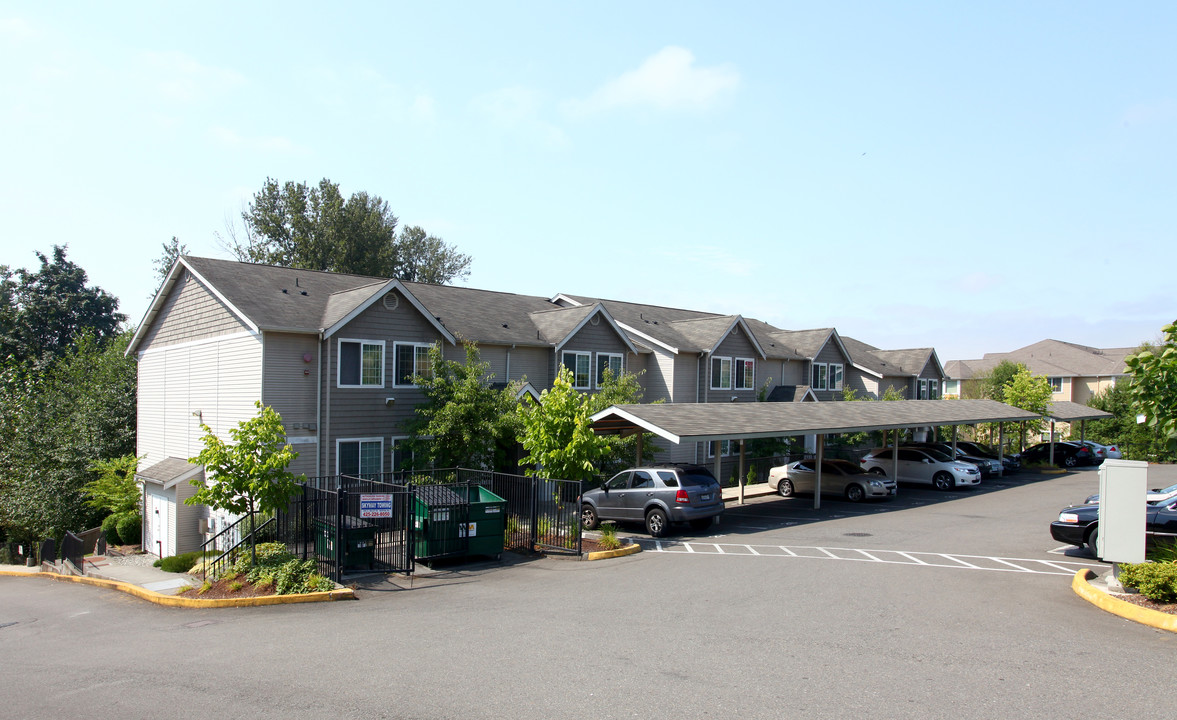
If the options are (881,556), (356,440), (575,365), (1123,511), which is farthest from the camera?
(575,365)

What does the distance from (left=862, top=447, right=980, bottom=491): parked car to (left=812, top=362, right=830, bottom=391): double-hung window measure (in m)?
11.1

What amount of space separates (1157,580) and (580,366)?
20504mm

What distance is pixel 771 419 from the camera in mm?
24734

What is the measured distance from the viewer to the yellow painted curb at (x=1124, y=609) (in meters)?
9.60

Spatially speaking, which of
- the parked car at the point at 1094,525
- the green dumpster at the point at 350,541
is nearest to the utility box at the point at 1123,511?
the parked car at the point at 1094,525

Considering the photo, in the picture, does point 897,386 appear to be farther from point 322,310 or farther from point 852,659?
point 852,659

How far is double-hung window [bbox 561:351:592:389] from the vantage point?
2873 centimetres

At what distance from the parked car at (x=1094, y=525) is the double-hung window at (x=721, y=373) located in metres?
19.0

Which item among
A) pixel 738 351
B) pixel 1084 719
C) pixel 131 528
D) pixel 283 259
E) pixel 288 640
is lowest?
pixel 131 528

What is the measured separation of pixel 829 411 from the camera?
28.4 m

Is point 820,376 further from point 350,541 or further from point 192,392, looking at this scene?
point 350,541

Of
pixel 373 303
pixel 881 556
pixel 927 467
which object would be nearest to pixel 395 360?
pixel 373 303


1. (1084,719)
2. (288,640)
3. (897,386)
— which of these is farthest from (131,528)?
(897,386)

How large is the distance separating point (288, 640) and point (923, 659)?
25.8ft
